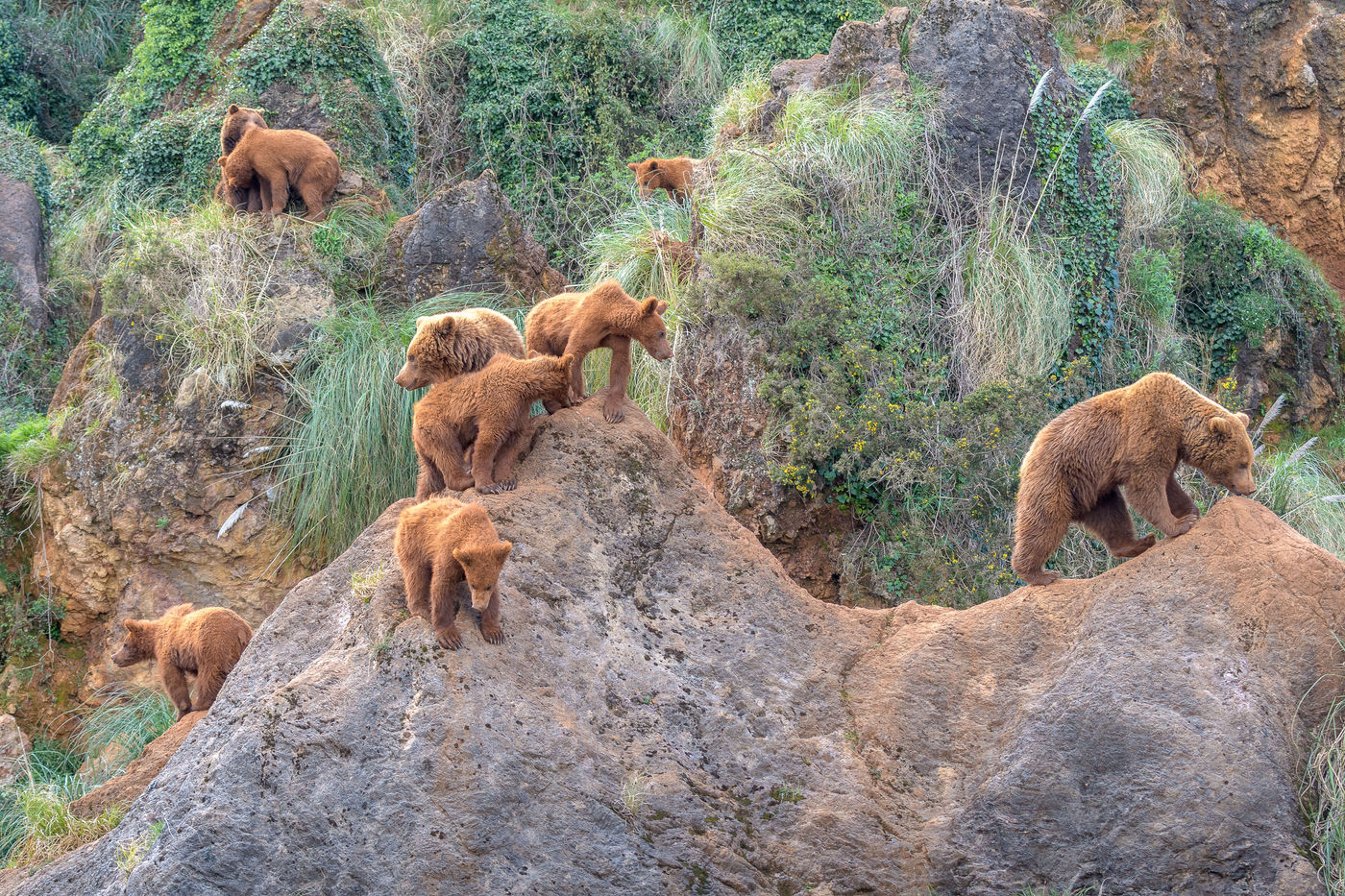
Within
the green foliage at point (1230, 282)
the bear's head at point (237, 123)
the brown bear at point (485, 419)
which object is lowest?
the green foliage at point (1230, 282)

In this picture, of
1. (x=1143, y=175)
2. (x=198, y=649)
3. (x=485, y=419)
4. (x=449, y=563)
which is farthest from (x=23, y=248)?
(x=1143, y=175)

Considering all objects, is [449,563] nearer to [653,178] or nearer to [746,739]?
[746,739]

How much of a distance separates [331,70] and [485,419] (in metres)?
9.67

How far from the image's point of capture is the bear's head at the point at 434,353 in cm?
627

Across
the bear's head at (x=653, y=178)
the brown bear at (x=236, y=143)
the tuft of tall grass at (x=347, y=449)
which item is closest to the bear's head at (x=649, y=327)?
the tuft of tall grass at (x=347, y=449)

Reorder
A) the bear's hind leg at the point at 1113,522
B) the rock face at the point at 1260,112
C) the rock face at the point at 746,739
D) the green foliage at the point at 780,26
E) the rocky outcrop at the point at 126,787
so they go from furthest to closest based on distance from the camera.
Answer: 1. the green foliage at the point at 780,26
2. the rock face at the point at 1260,112
3. the rocky outcrop at the point at 126,787
4. the bear's hind leg at the point at 1113,522
5. the rock face at the point at 746,739

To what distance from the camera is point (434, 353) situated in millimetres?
6297

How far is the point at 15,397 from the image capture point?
49.3ft

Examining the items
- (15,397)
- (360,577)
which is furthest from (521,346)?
(15,397)

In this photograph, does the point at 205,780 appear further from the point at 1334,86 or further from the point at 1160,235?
the point at 1334,86

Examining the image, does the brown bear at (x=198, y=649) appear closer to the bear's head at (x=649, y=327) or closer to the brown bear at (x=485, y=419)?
the brown bear at (x=485, y=419)

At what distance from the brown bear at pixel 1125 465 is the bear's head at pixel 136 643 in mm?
6177

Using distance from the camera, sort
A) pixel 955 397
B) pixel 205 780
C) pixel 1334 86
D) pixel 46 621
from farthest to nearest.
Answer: pixel 1334 86 → pixel 46 621 → pixel 955 397 → pixel 205 780

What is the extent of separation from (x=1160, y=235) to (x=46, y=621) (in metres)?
12.6
